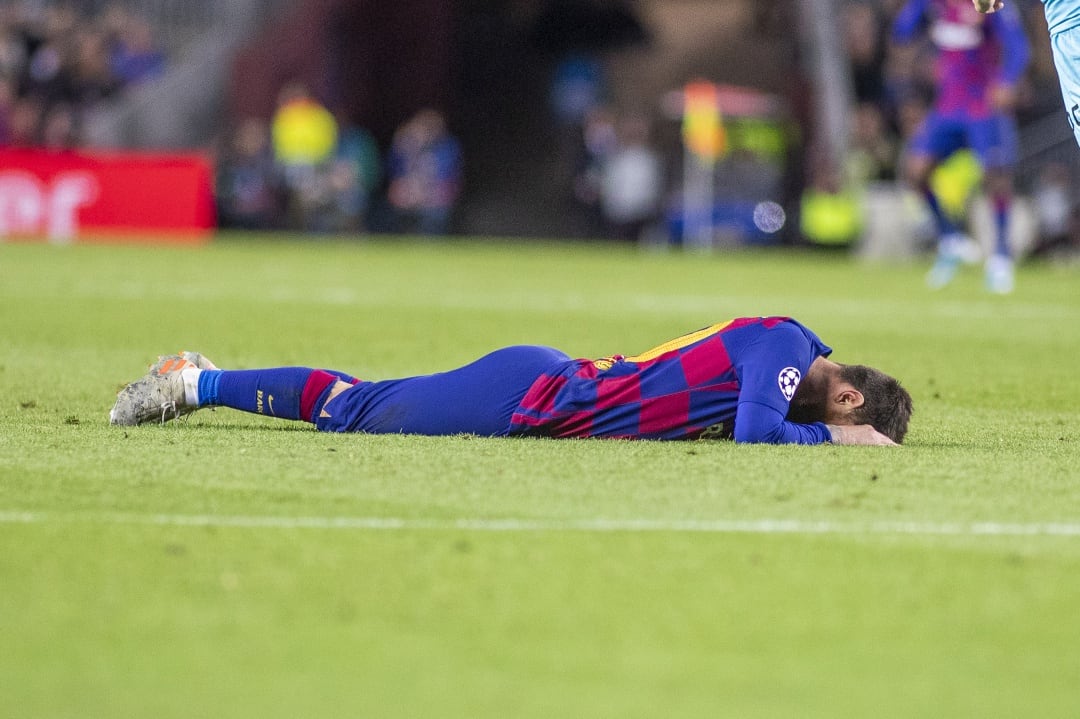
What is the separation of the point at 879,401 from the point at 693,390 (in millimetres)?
661

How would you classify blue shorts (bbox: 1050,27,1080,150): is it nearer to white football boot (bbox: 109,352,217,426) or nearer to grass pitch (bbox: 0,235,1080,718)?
grass pitch (bbox: 0,235,1080,718)

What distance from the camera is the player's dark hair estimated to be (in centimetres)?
575

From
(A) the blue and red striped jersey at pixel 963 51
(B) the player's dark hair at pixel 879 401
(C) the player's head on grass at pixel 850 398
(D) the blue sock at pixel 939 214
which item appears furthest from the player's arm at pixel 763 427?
(D) the blue sock at pixel 939 214

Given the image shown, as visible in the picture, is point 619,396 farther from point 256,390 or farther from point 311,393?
point 256,390

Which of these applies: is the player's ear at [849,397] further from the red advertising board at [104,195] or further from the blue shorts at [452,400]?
the red advertising board at [104,195]

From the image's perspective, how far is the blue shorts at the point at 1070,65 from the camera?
7816mm

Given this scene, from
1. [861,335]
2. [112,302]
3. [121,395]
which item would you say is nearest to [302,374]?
[121,395]

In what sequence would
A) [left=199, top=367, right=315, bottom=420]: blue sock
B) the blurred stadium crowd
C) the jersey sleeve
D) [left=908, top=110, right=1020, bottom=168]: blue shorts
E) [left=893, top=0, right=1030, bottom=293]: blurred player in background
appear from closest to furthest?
the jersey sleeve
[left=199, top=367, right=315, bottom=420]: blue sock
[left=893, top=0, right=1030, bottom=293]: blurred player in background
[left=908, top=110, right=1020, bottom=168]: blue shorts
the blurred stadium crowd

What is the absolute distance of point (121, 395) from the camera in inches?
243

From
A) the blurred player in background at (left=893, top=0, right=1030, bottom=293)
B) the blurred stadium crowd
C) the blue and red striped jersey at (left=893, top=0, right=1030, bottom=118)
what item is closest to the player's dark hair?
the blurred player in background at (left=893, top=0, right=1030, bottom=293)

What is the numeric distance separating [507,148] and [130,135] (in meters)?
Answer: 6.59

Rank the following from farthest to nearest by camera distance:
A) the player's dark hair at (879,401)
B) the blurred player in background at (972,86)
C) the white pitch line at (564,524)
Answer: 1. the blurred player in background at (972,86)
2. the player's dark hair at (879,401)
3. the white pitch line at (564,524)

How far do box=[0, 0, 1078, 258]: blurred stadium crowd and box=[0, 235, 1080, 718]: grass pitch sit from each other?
57.9 ft

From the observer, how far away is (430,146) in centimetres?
2552
